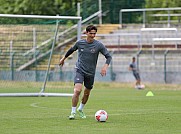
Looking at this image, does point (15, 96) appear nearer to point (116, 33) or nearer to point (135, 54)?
point (135, 54)

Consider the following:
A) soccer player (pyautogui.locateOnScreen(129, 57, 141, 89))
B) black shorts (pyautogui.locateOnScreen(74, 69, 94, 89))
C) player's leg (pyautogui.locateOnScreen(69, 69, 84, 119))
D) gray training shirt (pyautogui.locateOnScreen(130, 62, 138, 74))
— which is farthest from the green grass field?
gray training shirt (pyautogui.locateOnScreen(130, 62, 138, 74))

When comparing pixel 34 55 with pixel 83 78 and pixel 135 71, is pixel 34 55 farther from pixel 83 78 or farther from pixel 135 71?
pixel 83 78

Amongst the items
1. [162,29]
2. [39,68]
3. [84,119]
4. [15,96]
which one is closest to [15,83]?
[39,68]

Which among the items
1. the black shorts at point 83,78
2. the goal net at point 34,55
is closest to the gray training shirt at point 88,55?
the black shorts at point 83,78

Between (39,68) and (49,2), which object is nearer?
(39,68)

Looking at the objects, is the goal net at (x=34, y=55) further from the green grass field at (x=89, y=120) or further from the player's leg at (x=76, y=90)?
the player's leg at (x=76, y=90)

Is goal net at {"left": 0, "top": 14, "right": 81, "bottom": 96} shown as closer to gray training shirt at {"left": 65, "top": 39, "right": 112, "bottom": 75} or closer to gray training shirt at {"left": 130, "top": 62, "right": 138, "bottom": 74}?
gray training shirt at {"left": 130, "top": 62, "right": 138, "bottom": 74}

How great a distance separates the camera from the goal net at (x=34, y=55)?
2880cm

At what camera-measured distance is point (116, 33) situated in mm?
47188

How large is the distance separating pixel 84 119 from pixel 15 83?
59.5ft

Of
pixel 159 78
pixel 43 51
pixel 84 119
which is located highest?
pixel 84 119

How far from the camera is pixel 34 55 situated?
37938 mm

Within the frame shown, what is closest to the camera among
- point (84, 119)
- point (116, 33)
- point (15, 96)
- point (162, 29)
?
point (84, 119)

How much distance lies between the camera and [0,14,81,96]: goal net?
28.8 metres
